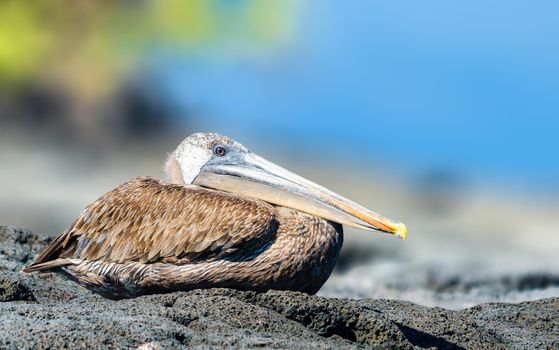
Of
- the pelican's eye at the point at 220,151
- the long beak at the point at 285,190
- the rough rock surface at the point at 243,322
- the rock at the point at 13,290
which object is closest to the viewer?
the rough rock surface at the point at 243,322

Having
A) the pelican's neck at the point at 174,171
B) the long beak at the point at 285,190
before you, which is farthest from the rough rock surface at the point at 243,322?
the pelican's neck at the point at 174,171

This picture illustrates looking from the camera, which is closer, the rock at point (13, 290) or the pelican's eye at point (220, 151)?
the rock at point (13, 290)

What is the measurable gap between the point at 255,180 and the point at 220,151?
1.26ft

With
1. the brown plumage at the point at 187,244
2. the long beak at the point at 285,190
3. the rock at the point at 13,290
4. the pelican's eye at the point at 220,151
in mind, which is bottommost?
the rock at the point at 13,290

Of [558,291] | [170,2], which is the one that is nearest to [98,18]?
[170,2]

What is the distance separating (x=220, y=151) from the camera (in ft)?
23.5

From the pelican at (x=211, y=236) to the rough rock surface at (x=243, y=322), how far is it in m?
0.29

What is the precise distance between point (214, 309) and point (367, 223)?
148 cm

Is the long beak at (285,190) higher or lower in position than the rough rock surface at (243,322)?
higher

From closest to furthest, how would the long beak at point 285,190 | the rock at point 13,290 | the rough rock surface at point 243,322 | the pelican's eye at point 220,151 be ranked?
the rough rock surface at point 243,322, the rock at point 13,290, the long beak at point 285,190, the pelican's eye at point 220,151

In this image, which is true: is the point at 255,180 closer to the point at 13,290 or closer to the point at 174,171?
the point at 174,171

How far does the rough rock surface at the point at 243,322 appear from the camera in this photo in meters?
4.79

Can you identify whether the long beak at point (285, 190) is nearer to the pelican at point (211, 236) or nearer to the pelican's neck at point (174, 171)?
the pelican at point (211, 236)

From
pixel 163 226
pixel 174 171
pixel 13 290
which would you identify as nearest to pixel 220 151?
pixel 174 171
